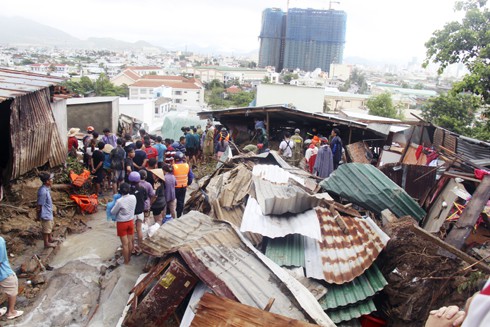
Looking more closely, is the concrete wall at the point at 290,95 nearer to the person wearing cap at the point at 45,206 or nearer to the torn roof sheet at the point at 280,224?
the torn roof sheet at the point at 280,224

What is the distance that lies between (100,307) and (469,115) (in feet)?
115

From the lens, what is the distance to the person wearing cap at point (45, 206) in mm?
6722

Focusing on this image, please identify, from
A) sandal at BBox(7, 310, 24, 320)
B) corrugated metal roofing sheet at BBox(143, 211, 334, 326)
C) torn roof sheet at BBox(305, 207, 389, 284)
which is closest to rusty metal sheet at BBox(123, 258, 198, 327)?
corrugated metal roofing sheet at BBox(143, 211, 334, 326)

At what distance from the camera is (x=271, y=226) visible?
622 centimetres

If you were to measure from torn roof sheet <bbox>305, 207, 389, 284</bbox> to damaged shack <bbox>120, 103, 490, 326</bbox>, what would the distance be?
2 cm

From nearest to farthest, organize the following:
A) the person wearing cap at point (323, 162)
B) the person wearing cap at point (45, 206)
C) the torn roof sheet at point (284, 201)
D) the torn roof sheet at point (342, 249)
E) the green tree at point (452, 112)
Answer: the torn roof sheet at point (342, 249) → the torn roof sheet at point (284, 201) → the person wearing cap at point (45, 206) → the person wearing cap at point (323, 162) → the green tree at point (452, 112)

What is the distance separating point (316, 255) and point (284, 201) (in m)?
1.02

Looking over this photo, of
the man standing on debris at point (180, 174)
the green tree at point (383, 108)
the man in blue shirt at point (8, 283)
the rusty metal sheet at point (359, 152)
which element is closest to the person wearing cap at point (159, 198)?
the man standing on debris at point (180, 174)

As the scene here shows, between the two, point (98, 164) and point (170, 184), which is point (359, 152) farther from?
point (98, 164)

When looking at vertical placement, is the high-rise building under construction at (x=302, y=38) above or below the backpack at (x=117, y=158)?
above

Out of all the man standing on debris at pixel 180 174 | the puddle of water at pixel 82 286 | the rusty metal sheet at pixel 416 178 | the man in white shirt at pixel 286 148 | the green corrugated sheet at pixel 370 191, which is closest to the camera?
the puddle of water at pixel 82 286

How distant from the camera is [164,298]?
17.0 feet

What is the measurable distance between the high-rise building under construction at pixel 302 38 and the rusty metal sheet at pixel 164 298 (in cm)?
Answer: 13085

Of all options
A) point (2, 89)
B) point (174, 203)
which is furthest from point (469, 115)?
point (2, 89)
